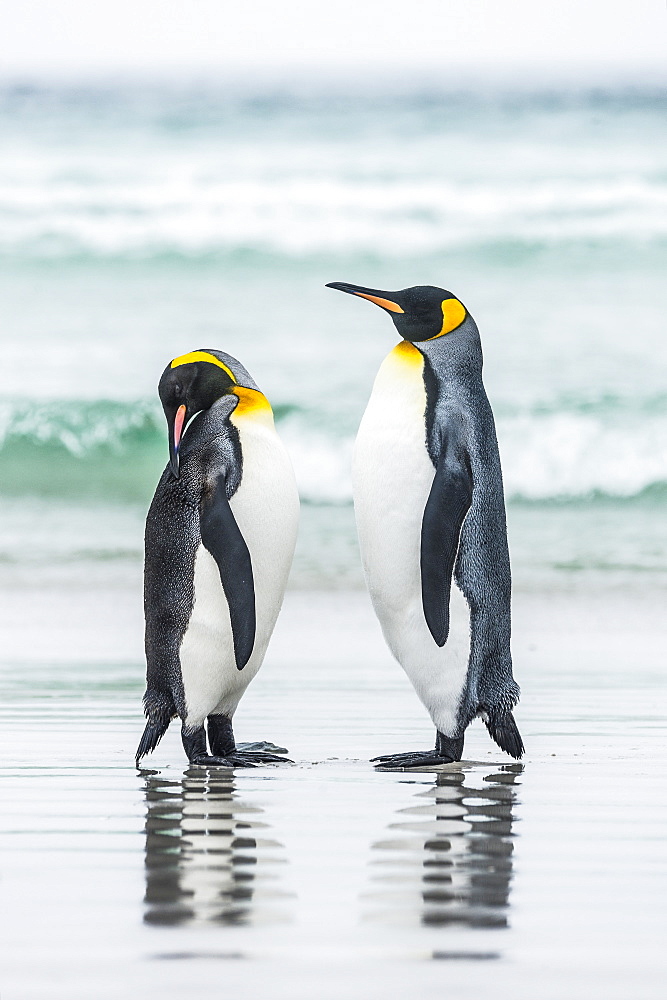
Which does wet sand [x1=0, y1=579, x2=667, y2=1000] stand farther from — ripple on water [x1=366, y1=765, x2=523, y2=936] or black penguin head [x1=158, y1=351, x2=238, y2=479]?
black penguin head [x1=158, y1=351, x2=238, y2=479]

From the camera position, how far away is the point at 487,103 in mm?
21891

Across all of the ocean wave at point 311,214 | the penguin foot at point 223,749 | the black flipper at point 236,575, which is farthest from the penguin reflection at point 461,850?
the ocean wave at point 311,214

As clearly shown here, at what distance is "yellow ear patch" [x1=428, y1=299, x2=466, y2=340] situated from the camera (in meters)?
4.67

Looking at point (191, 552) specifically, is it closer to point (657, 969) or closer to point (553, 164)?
point (657, 969)

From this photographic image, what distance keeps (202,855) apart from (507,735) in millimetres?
1539

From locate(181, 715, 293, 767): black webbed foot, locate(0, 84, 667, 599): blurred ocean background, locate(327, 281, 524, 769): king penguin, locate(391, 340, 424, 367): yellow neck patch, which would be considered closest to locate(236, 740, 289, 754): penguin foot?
locate(181, 715, 293, 767): black webbed foot

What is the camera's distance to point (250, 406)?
4613 millimetres

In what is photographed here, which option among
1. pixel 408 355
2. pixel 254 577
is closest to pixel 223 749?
pixel 254 577

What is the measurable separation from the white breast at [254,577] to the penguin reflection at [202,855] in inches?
18.2

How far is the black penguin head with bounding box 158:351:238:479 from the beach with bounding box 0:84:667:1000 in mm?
948

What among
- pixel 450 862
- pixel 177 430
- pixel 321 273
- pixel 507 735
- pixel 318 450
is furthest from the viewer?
pixel 321 273

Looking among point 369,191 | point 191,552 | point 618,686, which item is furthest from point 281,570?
point 369,191

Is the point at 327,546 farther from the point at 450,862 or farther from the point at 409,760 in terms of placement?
the point at 450,862

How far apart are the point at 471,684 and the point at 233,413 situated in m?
1.01
